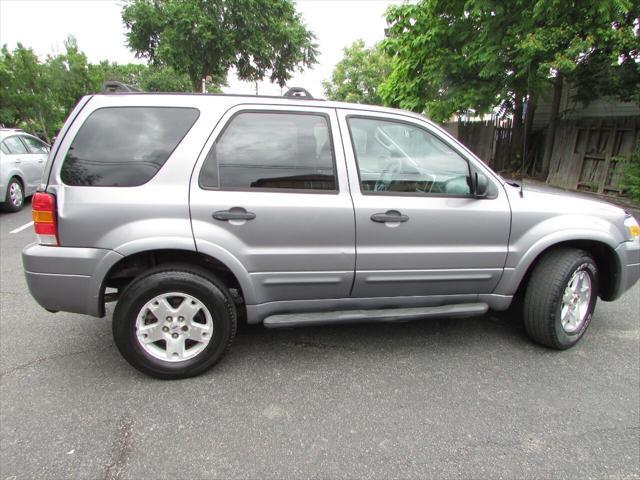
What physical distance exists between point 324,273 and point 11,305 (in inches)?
122

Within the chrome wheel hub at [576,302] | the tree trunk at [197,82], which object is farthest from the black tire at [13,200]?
the tree trunk at [197,82]

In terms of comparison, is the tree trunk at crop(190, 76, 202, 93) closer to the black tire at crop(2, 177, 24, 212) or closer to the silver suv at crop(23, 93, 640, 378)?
the black tire at crop(2, 177, 24, 212)

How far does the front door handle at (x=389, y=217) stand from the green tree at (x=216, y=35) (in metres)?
14.3

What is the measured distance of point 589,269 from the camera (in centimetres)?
318

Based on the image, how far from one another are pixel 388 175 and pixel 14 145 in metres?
8.45

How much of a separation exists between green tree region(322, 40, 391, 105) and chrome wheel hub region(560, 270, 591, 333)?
2980 centimetres

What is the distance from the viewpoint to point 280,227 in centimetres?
268

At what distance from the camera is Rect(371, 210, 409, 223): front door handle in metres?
2.78

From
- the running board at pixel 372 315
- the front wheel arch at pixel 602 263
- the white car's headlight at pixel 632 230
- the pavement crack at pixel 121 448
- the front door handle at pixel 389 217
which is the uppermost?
the front door handle at pixel 389 217

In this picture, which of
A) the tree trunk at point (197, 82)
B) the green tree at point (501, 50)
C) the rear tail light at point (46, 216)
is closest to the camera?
the rear tail light at point (46, 216)

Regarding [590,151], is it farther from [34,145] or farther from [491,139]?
[34,145]

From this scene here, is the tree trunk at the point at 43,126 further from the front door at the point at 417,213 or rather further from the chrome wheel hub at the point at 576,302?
the chrome wheel hub at the point at 576,302

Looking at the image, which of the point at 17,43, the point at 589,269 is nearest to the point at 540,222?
the point at 589,269

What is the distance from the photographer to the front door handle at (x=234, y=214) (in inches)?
102
